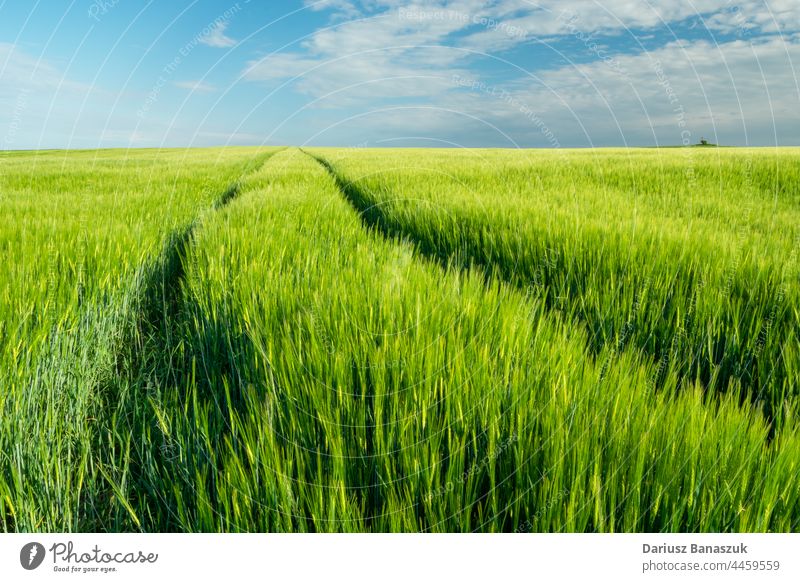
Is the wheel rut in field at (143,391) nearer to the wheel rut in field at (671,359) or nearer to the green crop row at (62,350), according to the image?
the green crop row at (62,350)

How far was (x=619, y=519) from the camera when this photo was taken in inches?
34.3

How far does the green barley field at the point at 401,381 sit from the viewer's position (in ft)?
2.92

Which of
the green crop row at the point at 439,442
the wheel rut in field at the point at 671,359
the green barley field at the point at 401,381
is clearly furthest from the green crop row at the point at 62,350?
the wheel rut in field at the point at 671,359

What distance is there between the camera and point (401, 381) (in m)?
1.19

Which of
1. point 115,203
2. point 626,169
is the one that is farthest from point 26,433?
point 626,169

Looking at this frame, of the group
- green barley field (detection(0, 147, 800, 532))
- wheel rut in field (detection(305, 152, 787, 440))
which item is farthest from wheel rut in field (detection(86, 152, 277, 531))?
wheel rut in field (detection(305, 152, 787, 440))

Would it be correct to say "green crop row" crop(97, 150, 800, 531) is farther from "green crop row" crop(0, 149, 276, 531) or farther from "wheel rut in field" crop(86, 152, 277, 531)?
"green crop row" crop(0, 149, 276, 531)

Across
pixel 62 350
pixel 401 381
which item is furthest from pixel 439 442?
pixel 62 350

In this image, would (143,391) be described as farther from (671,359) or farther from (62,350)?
(671,359)

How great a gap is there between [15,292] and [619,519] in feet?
6.67

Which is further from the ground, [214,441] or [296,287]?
[296,287]

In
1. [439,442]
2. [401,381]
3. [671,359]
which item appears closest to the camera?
[439,442]

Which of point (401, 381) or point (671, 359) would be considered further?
point (671, 359)
